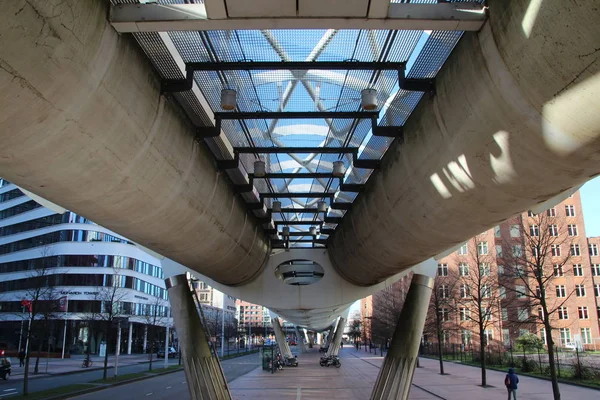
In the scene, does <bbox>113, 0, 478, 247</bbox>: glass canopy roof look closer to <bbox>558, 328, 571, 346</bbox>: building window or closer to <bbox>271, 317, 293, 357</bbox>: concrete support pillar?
<bbox>271, 317, 293, 357</bbox>: concrete support pillar

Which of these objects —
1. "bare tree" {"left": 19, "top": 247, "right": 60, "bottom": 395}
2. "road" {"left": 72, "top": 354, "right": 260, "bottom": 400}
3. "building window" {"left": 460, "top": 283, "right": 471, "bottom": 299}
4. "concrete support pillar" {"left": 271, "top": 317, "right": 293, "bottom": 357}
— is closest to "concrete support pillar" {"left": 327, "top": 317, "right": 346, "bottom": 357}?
"concrete support pillar" {"left": 271, "top": 317, "right": 293, "bottom": 357}

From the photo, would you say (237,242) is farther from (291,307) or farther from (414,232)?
(291,307)

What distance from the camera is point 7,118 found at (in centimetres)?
440

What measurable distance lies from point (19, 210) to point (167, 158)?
75.1 metres

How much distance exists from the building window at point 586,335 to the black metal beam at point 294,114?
63.0 meters

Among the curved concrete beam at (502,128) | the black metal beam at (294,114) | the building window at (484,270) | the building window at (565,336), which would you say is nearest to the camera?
the curved concrete beam at (502,128)

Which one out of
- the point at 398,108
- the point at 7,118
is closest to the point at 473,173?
the point at 398,108

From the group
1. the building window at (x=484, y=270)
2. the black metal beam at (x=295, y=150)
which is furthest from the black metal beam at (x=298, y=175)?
the building window at (x=484, y=270)

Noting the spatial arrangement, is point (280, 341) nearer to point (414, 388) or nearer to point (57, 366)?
point (57, 366)

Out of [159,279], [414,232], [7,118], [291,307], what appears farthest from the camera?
[159,279]

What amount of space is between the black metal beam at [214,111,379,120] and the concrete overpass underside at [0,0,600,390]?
0.08 feet

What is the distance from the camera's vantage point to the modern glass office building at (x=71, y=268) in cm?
6147

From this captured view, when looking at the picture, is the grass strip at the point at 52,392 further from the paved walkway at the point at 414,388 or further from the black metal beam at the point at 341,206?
the black metal beam at the point at 341,206

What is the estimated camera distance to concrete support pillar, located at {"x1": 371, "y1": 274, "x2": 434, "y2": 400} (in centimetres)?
1271
